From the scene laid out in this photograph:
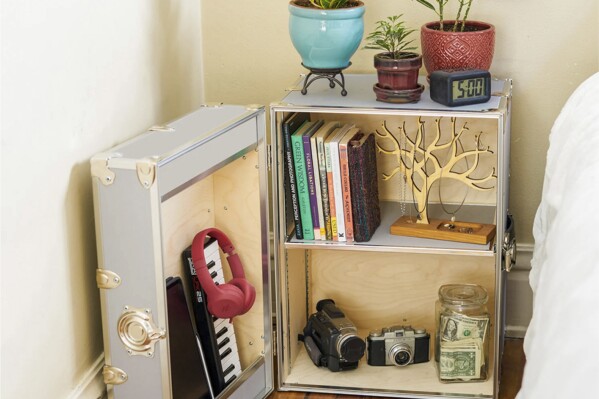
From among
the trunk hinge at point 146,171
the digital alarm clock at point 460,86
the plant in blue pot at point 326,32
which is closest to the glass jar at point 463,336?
the digital alarm clock at point 460,86

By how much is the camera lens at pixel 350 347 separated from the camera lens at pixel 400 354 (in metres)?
0.09

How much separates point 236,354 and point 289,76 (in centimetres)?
73

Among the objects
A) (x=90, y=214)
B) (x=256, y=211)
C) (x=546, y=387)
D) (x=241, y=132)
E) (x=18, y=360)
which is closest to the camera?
(x=546, y=387)

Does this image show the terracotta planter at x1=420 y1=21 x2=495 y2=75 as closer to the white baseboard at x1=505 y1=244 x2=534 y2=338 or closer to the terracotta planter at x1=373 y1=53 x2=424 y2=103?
the terracotta planter at x1=373 y1=53 x2=424 y2=103

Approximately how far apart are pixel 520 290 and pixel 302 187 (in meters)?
0.70

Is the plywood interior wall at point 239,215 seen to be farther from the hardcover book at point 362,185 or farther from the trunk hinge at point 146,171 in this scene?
the trunk hinge at point 146,171

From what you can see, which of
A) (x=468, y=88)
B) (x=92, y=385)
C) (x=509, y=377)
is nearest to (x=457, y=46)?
(x=468, y=88)

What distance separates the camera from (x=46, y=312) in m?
1.63

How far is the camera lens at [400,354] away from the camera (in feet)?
7.46

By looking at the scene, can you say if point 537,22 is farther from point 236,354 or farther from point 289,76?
point 236,354

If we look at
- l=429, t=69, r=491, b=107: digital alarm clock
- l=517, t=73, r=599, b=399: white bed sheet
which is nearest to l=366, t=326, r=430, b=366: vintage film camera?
l=517, t=73, r=599, b=399: white bed sheet

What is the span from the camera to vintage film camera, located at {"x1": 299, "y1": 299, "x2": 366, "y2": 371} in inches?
87.7

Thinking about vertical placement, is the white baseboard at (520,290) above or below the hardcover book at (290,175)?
below

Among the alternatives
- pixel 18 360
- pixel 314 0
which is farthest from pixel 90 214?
pixel 314 0
